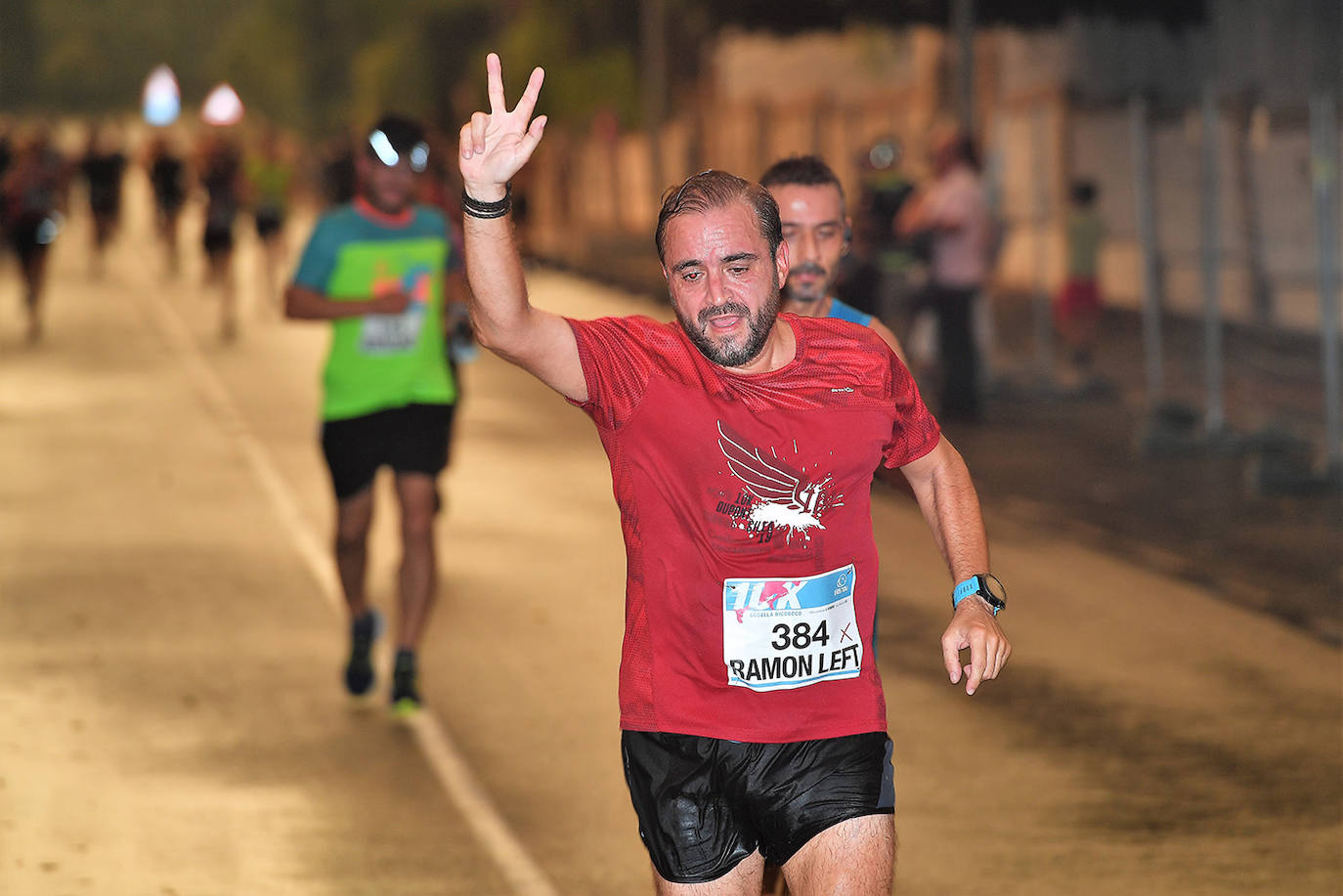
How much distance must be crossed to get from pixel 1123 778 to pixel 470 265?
157 inches

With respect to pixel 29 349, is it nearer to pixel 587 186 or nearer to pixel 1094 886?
pixel 1094 886

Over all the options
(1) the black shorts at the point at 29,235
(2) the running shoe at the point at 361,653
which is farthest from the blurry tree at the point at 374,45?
(2) the running shoe at the point at 361,653

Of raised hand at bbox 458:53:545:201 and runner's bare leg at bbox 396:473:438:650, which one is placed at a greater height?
raised hand at bbox 458:53:545:201

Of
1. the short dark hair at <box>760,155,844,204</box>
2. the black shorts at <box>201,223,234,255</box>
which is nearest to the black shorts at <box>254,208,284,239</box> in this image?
the black shorts at <box>201,223,234,255</box>

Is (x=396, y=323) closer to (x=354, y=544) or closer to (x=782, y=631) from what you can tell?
(x=354, y=544)

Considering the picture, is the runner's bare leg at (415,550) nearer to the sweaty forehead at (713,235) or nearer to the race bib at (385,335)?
the race bib at (385,335)

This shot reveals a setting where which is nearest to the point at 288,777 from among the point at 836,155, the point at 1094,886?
the point at 1094,886

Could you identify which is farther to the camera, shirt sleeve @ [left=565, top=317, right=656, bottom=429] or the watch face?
the watch face

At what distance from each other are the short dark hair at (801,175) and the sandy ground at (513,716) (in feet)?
6.29

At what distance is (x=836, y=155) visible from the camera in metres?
34.3

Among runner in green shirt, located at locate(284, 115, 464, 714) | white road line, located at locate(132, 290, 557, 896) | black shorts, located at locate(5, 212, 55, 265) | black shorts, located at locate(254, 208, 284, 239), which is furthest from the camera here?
black shorts, located at locate(254, 208, 284, 239)

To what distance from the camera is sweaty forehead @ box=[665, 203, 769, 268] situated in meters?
4.08

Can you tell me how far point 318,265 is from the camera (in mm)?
8203

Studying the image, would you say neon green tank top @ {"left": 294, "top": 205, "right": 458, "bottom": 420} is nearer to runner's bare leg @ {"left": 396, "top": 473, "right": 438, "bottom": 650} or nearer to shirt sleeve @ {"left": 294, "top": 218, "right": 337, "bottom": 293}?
shirt sleeve @ {"left": 294, "top": 218, "right": 337, "bottom": 293}
